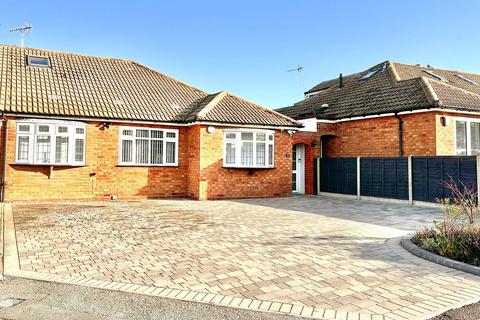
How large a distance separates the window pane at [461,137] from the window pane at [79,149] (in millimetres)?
15370

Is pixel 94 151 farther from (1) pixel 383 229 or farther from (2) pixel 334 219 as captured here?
(1) pixel 383 229

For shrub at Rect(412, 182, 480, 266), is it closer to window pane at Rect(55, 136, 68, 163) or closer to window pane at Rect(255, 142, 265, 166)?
window pane at Rect(255, 142, 265, 166)

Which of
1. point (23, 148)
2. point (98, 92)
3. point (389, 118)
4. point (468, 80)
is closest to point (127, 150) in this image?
point (98, 92)

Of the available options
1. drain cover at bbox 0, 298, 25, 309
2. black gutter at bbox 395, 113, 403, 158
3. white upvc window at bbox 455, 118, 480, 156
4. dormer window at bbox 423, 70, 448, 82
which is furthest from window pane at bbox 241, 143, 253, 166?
drain cover at bbox 0, 298, 25, 309

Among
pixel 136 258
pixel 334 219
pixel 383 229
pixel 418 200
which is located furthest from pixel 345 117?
pixel 136 258

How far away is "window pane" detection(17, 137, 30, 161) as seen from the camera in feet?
45.2

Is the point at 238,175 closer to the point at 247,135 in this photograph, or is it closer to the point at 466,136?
the point at 247,135

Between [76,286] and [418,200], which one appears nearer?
[76,286]

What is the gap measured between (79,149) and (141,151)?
242 centimetres

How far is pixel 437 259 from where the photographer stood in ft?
19.5

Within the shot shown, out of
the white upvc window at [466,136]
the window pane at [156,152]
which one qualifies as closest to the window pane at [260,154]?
the window pane at [156,152]

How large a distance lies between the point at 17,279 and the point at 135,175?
10.7m

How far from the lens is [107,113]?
15.0m

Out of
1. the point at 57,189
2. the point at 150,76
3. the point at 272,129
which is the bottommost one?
the point at 57,189
